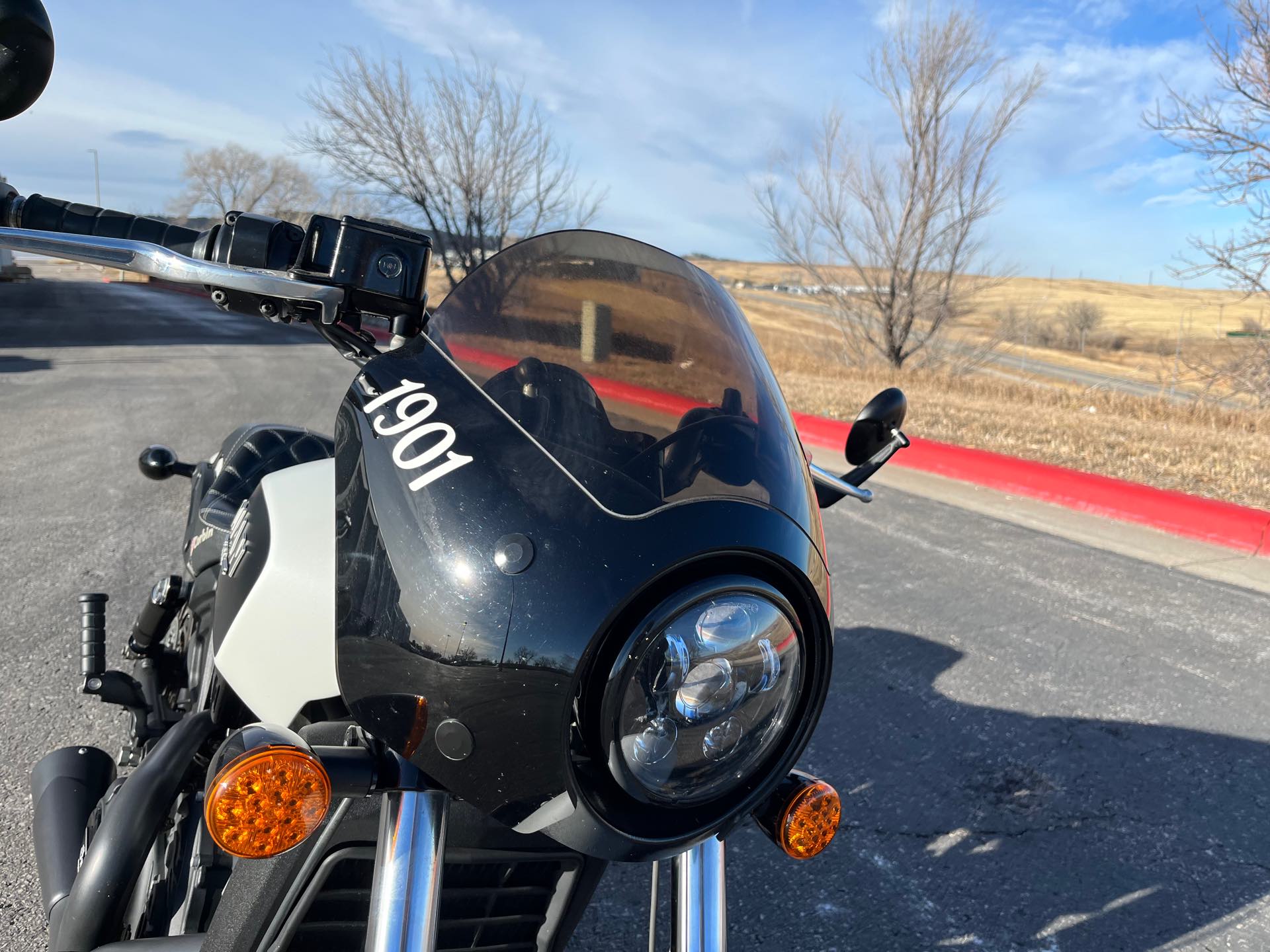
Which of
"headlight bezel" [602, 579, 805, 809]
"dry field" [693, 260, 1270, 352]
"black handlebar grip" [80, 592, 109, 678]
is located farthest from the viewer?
"dry field" [693, 260, 1270, 352]

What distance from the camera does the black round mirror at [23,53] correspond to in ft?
4.13

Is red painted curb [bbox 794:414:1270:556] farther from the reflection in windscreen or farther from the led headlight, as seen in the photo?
the led headlight

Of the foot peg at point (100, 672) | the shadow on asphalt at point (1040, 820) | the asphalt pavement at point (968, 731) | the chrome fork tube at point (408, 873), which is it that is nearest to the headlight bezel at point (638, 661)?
the chrome fork tube at point (408, 873)

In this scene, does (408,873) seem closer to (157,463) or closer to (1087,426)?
(157,463)

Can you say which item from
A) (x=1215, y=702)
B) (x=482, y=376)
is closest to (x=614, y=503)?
(x=482, y=376)

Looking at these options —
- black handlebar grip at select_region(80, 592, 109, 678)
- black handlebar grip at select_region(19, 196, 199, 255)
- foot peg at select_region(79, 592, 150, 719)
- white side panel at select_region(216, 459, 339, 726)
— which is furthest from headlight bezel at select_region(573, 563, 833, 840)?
black handlebar grip at select_region(80, 592, 109, 678)

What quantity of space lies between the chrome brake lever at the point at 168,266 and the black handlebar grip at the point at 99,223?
0.19 meters

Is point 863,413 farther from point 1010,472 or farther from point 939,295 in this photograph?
point 939,295

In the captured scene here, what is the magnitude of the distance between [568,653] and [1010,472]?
6892 millimetres

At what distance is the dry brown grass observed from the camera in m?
7.22

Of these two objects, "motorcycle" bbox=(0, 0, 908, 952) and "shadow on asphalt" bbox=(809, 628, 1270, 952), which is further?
"shadow on asphalt" bbox=(809, 628, 1270, 952)

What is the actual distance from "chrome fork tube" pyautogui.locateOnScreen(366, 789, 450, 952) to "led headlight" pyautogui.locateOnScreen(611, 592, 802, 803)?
0.84 feet

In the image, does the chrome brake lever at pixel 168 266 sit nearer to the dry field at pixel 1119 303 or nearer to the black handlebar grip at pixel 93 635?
the black handlebar grip at pixel 93 635

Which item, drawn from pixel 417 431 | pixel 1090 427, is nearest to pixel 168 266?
pixel 417 431
